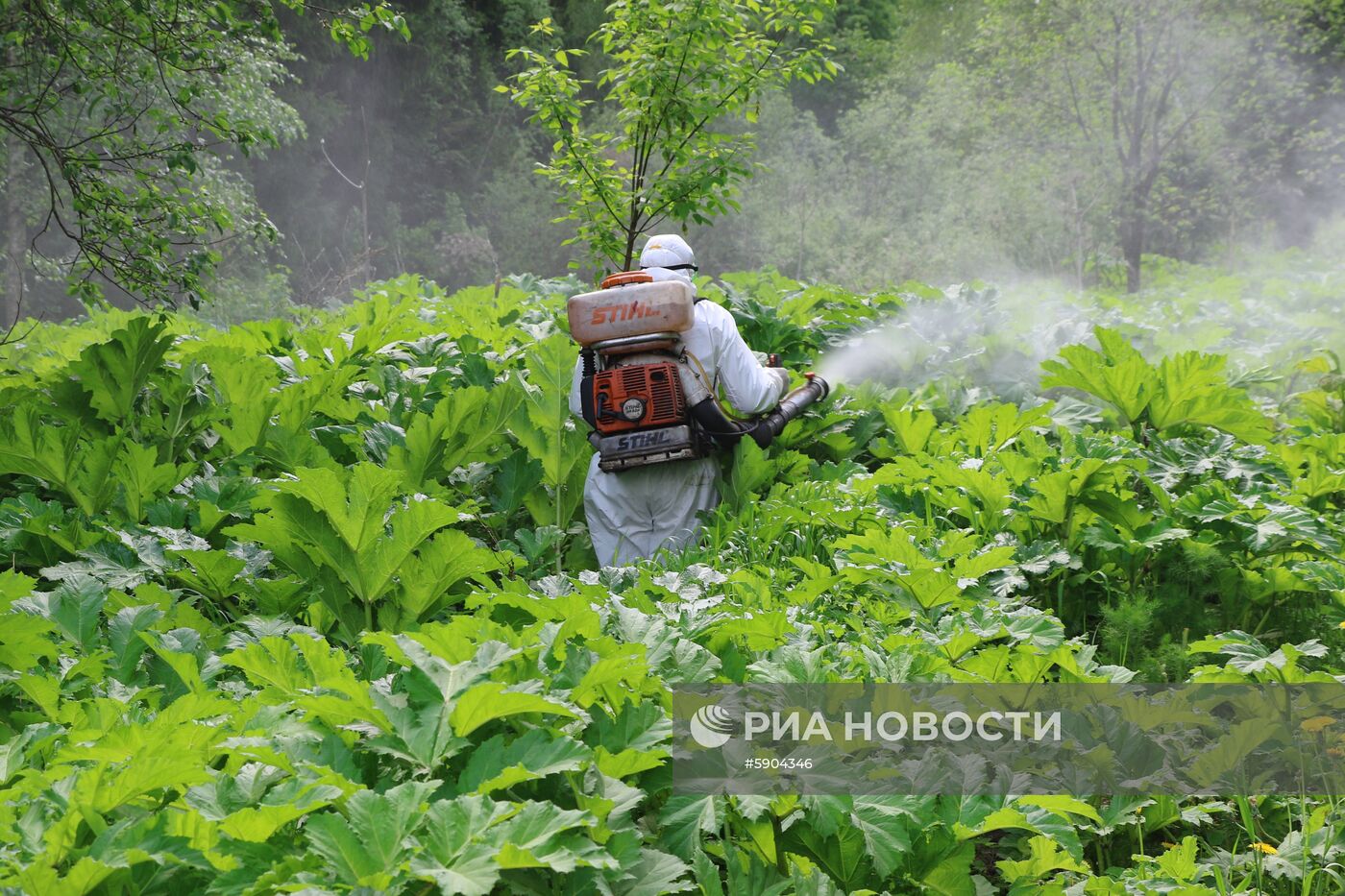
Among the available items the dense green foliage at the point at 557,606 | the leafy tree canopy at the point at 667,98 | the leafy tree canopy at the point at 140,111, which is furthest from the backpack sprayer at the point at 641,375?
the leafy tree canopy at the point at 667,98

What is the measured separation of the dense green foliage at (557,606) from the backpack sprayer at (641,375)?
263mm

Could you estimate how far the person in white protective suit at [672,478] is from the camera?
5520mm

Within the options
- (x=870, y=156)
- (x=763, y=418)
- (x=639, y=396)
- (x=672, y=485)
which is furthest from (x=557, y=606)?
(x=870, y=156)

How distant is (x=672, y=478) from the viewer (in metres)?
5.63

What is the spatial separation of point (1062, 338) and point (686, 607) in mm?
5450

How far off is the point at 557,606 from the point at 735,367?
306 centimetres

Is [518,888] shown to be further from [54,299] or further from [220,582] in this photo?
[54,299]

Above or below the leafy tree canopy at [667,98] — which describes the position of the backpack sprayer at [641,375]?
below

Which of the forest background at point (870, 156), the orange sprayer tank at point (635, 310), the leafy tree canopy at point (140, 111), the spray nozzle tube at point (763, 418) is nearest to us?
the orange sprayer tank at point (635, 310)

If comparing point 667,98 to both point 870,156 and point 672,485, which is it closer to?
point 672,485

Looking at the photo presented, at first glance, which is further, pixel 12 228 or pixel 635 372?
pixel 12 228

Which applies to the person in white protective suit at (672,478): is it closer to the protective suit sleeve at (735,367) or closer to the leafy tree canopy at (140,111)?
the protective suit sleeve at (735,367)

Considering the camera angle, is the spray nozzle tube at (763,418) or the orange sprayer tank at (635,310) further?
the spray nozzle tube at (763,418)

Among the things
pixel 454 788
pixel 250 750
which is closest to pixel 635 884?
pixel 454 788
